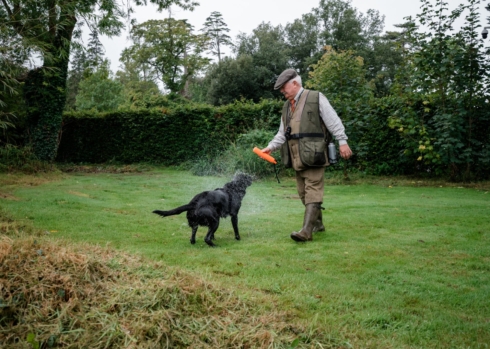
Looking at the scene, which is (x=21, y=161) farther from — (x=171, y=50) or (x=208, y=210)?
(x=171, y=50)

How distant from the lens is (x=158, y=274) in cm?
301

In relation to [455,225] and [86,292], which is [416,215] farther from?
[86,292]

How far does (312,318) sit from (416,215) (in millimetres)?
4834

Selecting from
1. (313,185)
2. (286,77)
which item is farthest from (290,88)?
(313,185)

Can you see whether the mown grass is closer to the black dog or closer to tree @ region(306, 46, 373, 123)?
the black dog

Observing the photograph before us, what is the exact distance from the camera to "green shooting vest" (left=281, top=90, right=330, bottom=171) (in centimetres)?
526

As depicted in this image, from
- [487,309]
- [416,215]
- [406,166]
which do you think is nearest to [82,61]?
[406,166]

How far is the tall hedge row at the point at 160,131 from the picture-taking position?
53.6 feet

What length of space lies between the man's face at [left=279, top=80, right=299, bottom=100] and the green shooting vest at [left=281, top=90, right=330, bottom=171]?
0.11 metres

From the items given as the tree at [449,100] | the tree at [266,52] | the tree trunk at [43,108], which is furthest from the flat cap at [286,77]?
the tree at [266,52]

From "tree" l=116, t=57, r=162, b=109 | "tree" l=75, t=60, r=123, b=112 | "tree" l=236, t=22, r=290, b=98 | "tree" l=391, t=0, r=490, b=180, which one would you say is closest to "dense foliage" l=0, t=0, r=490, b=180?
"tree" l=391, t=0, r=490, b=180

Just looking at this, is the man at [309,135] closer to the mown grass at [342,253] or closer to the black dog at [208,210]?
the mown grass at [342,253]

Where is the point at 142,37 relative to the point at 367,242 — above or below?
above

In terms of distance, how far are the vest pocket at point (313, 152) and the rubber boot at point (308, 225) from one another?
1.82ft
